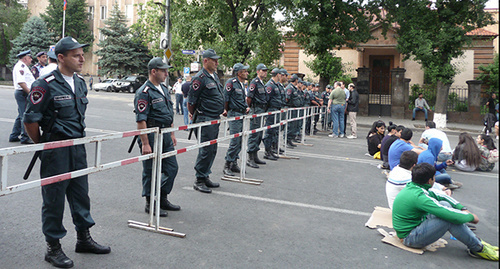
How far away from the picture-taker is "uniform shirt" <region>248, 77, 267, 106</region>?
31.0 ft

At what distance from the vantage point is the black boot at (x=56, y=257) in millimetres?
3707

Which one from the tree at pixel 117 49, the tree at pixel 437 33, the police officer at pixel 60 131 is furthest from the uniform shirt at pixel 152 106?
the tree at pixel 117 49

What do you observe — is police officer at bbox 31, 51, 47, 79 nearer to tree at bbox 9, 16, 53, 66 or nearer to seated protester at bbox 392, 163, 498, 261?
seated protester at bbox 392, 163, 498, 261

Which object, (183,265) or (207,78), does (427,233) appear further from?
(207,78)

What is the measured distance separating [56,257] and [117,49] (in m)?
48.1

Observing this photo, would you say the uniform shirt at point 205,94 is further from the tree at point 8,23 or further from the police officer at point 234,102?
the tree at point 8,23

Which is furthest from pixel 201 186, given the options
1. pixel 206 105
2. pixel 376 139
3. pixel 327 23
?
pixel 327 23

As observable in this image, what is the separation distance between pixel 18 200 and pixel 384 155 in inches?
271

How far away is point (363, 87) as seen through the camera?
25859 mm

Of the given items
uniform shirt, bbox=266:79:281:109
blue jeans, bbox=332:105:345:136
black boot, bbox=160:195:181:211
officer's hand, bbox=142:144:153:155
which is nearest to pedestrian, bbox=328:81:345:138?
blue jeans, bbox=332:105:345:136

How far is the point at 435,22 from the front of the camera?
22125 mm

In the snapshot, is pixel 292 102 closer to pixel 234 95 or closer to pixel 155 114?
pixel 234 95

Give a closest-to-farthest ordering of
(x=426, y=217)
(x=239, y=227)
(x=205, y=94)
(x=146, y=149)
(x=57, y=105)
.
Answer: (x=57, y=105) < (x=426, y=217) < (x=146, y=149) < (x=239, y=227) < (x=205, y=94)

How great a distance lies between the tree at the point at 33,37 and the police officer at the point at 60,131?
5205 cm
